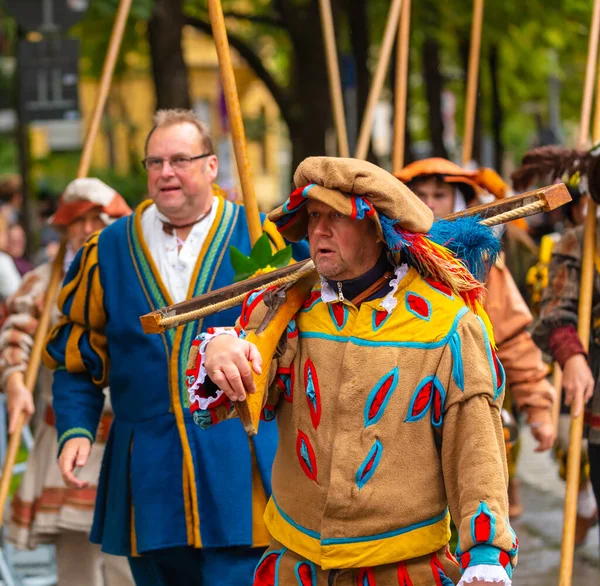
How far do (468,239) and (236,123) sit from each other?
1088mm

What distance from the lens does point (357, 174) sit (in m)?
3.15

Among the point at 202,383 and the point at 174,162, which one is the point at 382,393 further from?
the point at 174,162

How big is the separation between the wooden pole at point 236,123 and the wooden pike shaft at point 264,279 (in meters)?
0.78

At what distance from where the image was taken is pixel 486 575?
291cm

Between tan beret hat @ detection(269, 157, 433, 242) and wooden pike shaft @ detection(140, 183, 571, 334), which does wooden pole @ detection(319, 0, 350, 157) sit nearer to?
wooden pike shaft @ detection(140, 183, 571, 334)

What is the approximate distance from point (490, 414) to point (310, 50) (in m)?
10.2

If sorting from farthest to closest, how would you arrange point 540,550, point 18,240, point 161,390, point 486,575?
point 18,240 → point 540,550 → point 161,390 → point 486,575

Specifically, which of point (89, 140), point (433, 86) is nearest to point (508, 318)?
point (89, 140)

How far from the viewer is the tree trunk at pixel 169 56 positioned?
9.71 metres

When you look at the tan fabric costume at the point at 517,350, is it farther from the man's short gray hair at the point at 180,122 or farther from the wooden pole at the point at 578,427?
the man's short gray hair at the point at 180,122

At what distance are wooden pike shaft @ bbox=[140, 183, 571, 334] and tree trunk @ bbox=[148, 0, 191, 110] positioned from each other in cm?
637

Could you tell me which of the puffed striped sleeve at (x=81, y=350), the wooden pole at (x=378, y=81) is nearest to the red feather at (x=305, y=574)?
the puffed striped sleeve at (x=81, y=350)

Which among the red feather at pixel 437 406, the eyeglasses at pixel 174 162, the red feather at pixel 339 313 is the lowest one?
the red feather at pixel 437 406

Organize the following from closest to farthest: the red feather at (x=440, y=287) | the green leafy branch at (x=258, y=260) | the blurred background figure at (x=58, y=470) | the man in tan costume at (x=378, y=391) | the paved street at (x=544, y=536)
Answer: the man in tan costume at (x=378, y=391)
the red feather at (x=440, y=287)
the green leafy branch at (x=258, y=260)
the blurred background figure at (x=58, y=470)
the paved street at (x=544, y=536)
